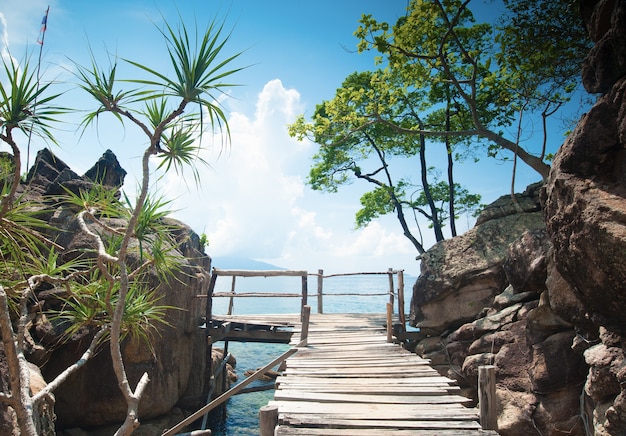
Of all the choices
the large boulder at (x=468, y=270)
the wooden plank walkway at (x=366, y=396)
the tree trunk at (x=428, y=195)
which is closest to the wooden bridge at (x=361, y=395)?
the wooden plank walkway at (x=366, y=396)

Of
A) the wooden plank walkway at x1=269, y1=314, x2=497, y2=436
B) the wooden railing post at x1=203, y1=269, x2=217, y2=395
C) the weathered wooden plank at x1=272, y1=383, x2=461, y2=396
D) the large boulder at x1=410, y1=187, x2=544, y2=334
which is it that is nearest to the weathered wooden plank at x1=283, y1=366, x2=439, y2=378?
the wooden plank walkway at x1=269, y1=314, x2=497, y2=436

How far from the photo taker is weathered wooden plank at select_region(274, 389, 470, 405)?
5207mm

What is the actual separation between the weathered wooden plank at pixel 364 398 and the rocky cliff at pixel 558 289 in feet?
7.51

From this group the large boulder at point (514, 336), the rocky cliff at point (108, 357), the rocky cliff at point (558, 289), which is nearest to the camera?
the rocky cliff at point (558, 289)

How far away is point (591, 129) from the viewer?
5.28 metres

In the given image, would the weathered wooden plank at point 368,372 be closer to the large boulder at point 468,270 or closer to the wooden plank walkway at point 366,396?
the wooden plank walkway at point 366,396

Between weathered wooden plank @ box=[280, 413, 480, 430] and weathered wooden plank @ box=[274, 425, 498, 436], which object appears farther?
weathered wooden plank @ box=[280, 413, 480, 430]

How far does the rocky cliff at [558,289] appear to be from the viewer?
5.02 meters

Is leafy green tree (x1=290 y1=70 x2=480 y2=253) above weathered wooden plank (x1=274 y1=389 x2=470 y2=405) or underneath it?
above

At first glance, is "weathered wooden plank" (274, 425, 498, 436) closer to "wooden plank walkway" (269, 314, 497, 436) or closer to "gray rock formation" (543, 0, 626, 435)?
"wooden plank walkway" (269, 314, 497, 436)

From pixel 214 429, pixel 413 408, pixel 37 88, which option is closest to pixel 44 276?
pixel 37 88

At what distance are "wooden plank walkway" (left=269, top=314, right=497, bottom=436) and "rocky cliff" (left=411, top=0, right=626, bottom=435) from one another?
7.30 feet

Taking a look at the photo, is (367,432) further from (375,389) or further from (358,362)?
(358,362)

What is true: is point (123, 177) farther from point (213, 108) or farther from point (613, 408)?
point (613, 408)
